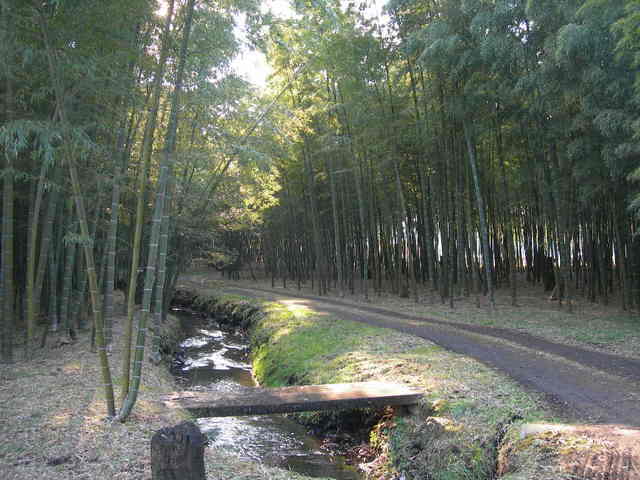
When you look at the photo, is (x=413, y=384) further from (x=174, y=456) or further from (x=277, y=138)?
(x=277, y=138)

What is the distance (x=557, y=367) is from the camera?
16.4 ft

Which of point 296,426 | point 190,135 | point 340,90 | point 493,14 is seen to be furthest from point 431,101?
point 296,426

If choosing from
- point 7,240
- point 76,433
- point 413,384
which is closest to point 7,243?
point 7,240

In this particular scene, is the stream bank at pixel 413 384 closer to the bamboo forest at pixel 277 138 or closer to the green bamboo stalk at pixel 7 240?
the bamboo forest at pixel 277 138

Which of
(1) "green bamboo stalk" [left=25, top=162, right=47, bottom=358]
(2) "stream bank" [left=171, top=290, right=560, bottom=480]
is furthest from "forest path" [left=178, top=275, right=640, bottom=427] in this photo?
(1) "green bamboo stalk" [left=25, top=162, right=47, bottom=358]

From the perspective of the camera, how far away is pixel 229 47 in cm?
501

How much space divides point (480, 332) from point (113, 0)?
20.6ft

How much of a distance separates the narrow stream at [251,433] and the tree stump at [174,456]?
5.93 ft

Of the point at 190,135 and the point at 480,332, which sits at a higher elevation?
the point at 190,135

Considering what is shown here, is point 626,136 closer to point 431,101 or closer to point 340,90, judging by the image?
point 431,101

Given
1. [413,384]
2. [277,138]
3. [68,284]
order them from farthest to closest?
1. [277,138]
2. [68,284]
3. [413,384]

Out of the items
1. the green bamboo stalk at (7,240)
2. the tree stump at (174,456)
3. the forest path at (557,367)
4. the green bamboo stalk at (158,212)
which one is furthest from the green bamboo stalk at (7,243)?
the forest path at (557,367)

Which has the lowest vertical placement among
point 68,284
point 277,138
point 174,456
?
point 174,456

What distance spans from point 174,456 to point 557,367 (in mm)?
4076
